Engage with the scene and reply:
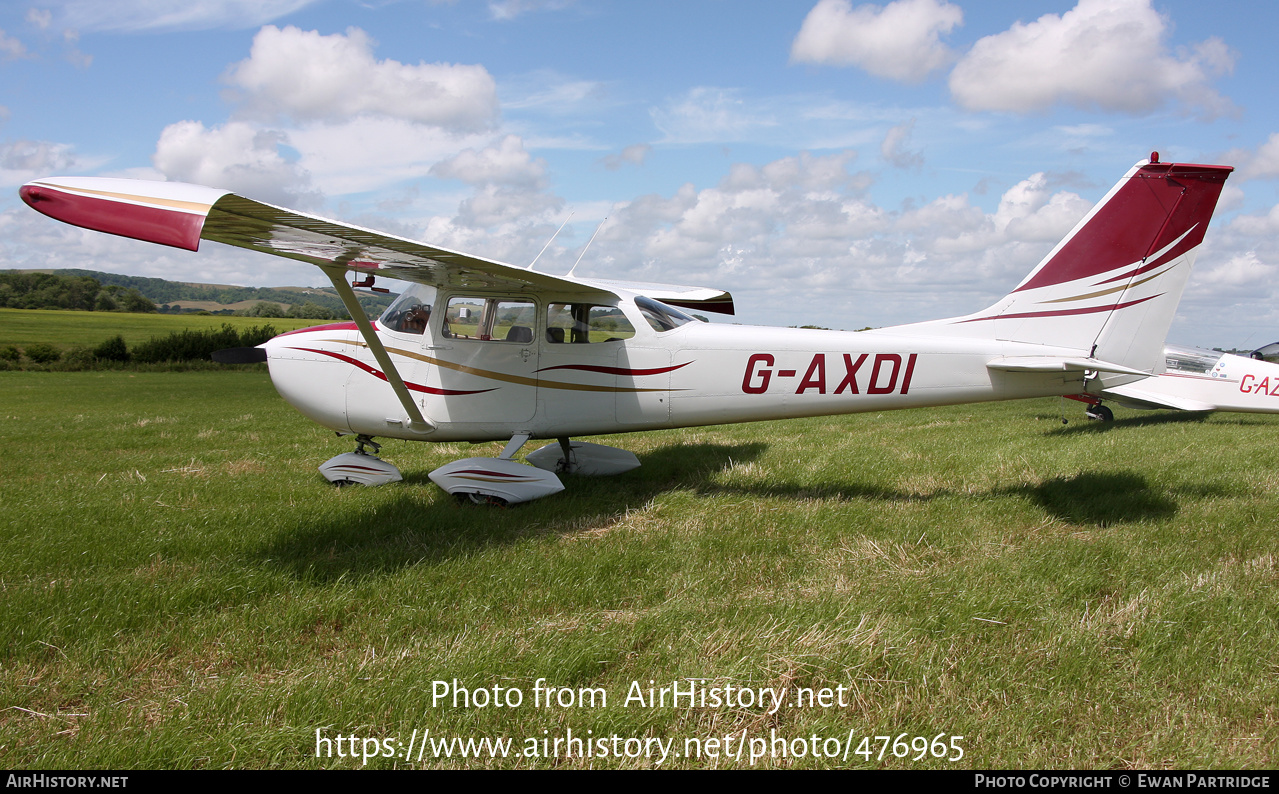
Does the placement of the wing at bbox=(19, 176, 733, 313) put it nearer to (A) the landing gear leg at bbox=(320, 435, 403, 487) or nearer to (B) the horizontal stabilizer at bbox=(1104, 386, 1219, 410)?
(A) the landing gear leg at bbox=(320, 435, 403, 487)

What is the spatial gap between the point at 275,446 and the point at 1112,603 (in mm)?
9528

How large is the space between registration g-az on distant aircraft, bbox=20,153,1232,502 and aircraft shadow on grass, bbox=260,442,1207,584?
17.5 inches

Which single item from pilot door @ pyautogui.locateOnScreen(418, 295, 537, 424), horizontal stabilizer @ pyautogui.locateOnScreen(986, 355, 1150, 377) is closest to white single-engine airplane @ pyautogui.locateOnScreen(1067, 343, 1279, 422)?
horizontal stabilizer @ pyautogui.locateOnScreen(986, 355, 1150, 377)

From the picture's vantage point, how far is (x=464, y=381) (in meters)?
6.55

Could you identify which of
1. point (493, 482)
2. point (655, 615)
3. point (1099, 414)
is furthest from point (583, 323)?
point (1099, 414)

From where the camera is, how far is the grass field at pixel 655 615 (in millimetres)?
2662

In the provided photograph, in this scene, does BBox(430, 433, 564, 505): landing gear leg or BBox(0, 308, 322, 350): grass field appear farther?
BBox(0, 308, 322, 350): grass field

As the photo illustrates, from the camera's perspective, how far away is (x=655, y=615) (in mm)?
3592

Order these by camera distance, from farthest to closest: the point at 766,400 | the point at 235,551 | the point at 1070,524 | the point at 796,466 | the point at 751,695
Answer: the point at 796,466 → the point at 766,400 → the point at 1070,524 → the point at 235,551 → the point at 751,695

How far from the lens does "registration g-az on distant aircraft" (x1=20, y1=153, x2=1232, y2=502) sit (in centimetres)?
584

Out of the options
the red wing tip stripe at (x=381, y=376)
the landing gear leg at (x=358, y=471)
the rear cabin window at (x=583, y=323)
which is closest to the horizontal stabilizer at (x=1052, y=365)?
the rear cabin window at (x=583, y=323)

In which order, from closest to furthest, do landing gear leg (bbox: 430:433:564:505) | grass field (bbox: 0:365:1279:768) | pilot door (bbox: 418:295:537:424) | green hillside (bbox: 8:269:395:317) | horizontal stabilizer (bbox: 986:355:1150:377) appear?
grass field (bbox: 0:365:1279:768)
horizontal stabilizer (bbox: 986:355:1150:377)
landing gear leg (bbox: 430:433:564:505)
pilot door (bbox: 418:295:537:424)
green hillside (bbox: 8:269:395:317)
